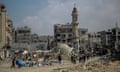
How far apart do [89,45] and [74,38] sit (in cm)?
3239

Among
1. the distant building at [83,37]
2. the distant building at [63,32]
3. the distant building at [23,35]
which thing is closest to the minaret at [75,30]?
the distant building at [83,37]

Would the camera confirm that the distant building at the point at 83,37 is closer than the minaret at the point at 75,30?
No

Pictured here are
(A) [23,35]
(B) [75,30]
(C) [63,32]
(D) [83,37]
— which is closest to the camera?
(B) [75,30]

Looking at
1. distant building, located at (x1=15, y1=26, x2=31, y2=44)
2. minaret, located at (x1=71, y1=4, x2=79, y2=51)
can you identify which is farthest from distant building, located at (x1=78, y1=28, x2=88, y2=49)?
minaret, located at (x1=71, y1=4, x2=79, y2=51)

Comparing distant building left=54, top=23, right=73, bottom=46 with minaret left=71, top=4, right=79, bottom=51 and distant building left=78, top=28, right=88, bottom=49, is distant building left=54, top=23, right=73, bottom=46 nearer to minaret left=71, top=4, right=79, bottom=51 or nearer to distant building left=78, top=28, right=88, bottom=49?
distant building left=78, top=28, right=88, bottom=49

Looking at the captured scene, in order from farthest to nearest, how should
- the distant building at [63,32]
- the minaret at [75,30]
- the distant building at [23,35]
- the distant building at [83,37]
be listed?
the distant building at [23,35]
the distant building at [63,32]
the distant building at [83,37]
the minaret at [75,30]

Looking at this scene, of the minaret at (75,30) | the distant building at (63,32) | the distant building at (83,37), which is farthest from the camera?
the distant building at (63,32)

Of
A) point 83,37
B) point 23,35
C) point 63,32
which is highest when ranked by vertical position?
point 63,32

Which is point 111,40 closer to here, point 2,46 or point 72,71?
point 2,46

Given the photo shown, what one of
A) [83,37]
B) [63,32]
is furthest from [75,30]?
[83,37]

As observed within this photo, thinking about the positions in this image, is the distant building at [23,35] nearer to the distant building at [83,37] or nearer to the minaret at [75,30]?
the distant building at [83,37]

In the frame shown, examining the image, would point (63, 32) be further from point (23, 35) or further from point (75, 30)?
point (75, 30)

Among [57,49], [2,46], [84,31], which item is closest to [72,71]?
[57,49]

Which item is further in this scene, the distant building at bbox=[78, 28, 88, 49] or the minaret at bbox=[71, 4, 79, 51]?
the distant building at bbox=[78, 28, 88, 49]
